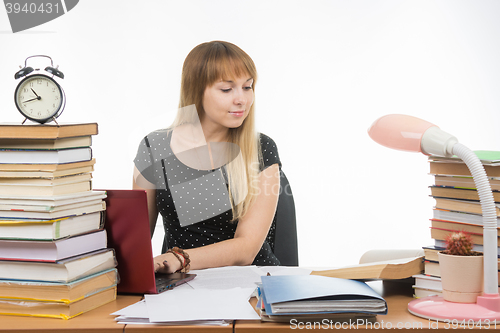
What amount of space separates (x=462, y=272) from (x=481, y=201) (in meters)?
0.13

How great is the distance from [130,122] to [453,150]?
2.53 metres

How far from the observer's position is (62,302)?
2.71 feet

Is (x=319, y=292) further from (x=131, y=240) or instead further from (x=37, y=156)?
(x=37, y=156)

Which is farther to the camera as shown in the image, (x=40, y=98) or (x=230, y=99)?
(x=230, y=99)

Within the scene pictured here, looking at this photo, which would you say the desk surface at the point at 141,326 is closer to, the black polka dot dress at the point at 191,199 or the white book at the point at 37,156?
the white book at the point at 37,156

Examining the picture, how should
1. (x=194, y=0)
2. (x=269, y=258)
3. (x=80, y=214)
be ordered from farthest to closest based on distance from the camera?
(x=194, y=0) < (x=269, y=258) < (x=80, y=214)

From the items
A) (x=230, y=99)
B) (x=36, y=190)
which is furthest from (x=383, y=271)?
(x=230, y=99)

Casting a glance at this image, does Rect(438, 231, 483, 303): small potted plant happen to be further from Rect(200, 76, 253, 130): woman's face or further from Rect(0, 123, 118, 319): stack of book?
Rect(200, 76, 253, 130): woman's face

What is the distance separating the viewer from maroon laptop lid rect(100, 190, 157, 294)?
94 centimetres

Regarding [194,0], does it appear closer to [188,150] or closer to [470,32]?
[188,150]

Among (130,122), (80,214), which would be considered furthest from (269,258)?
(130,122)

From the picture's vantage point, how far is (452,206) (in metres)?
0.93

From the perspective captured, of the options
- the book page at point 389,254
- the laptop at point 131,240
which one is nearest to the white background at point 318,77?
the book page at point 389,254

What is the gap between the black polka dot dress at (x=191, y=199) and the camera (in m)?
1.79
